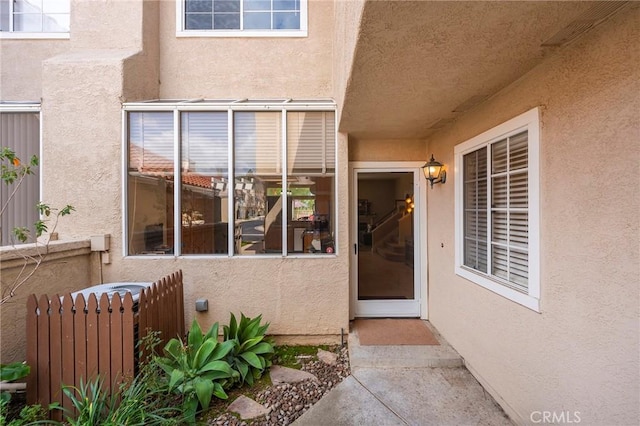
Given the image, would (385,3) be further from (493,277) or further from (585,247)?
(493,277)

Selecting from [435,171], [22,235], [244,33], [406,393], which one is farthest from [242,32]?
A: [406,393]

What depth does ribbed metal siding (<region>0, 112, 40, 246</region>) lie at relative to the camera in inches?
158

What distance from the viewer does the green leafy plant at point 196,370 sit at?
2533 millimetres

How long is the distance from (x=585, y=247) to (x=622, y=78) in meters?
1.14

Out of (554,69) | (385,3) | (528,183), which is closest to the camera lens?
(385,3)

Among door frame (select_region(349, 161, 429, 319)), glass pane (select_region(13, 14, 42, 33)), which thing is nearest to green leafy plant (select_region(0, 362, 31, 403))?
door frame (select_region(349, 161, 429, 319))

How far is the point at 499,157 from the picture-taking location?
2.90 metres

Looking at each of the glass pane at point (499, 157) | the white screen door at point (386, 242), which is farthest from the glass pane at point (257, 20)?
the glass pane at point (499, 157)

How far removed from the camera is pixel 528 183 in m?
2.41

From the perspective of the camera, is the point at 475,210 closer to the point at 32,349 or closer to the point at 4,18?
the point at 32,349

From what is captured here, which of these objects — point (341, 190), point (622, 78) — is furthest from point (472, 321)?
point (622, 78)

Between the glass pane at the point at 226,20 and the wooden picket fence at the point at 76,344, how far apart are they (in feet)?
15.3

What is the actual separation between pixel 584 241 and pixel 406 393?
88.7 inches

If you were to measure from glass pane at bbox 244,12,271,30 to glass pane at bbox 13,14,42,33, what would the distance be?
3714 millimetres
